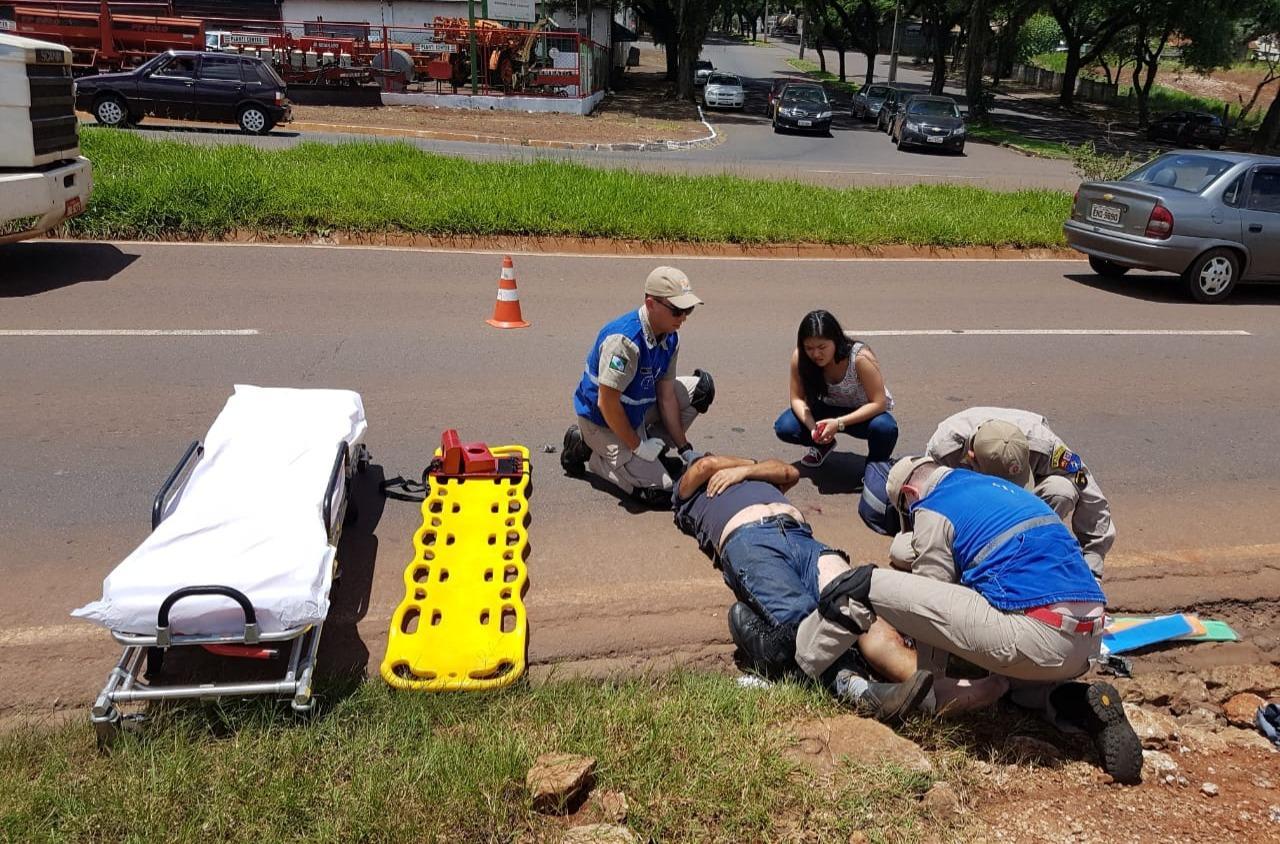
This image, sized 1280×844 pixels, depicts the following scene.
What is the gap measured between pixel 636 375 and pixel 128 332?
5.15 metres

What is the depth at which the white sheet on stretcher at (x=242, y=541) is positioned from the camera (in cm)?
335

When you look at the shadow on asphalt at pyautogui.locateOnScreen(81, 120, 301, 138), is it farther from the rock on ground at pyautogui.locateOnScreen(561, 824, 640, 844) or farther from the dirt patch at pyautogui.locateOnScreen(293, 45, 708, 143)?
the rock on ground at pyautogui.locateOnScreen(561, 824, 640, 844)

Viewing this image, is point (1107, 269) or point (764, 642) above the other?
point (1107, 269)

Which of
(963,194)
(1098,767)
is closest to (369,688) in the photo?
(1098,767)

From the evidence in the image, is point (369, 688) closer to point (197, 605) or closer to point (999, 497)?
point (197, 605)

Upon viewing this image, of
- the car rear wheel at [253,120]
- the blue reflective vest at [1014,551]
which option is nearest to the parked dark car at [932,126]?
the car rear wheel at [253,120]

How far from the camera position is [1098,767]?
3592mm

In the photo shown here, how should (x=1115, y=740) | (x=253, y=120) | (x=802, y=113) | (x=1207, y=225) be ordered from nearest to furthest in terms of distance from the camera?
1. (x=1115, y=740)
2. (x=1207, y=225)
3. (x=253, y=120)
4. (x=802, y=113)

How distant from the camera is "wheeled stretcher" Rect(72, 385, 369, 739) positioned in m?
3.32

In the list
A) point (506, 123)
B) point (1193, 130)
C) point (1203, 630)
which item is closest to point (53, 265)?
point (1203, 630)

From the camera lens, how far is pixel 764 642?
3.97m

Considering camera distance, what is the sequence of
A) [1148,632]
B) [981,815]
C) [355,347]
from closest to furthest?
[981,815] < [1148,632] < [355,347]

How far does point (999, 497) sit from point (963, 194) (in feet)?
44.8

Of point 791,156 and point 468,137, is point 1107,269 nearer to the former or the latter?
point 791,156
